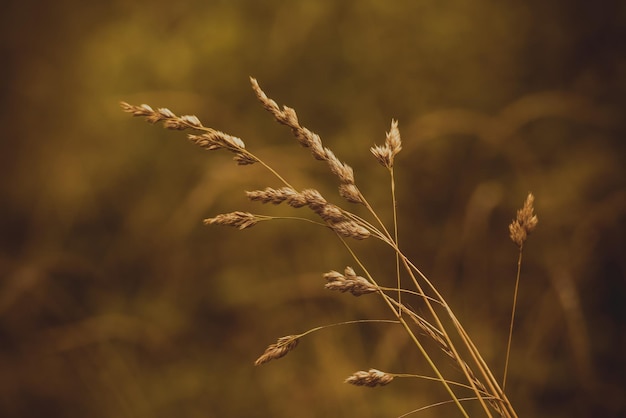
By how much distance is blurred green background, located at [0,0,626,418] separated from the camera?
0.88m

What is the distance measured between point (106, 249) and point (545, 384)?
32.8 inches

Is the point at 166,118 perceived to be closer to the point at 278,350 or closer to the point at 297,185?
the point at 278,350

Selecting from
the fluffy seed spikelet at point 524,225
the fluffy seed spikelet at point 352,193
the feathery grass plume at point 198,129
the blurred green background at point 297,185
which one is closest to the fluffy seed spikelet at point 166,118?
the feathery grass plume at point 198,129

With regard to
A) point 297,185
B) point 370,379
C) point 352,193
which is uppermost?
point 297,185

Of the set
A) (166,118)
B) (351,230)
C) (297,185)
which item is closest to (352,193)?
(351,230)

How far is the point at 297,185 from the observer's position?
3.12 feet

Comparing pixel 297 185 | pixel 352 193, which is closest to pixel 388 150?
pixel 352 193

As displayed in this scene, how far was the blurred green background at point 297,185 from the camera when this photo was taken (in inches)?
34.8

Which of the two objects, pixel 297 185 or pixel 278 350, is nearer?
pixel 278 350

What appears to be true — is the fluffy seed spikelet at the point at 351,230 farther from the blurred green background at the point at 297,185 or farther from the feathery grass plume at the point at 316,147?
the blurred green background at the point at 297,185

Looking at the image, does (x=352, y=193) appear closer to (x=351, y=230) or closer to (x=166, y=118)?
(x=351, y=230)

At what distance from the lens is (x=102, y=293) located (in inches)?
41.8

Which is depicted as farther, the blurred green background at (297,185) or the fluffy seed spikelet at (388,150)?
the blurred green background at (297,185)

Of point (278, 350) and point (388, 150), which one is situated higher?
point (388, 150)
